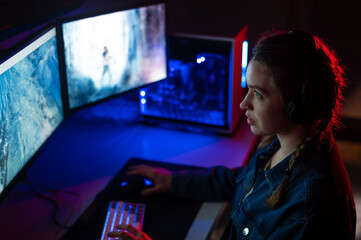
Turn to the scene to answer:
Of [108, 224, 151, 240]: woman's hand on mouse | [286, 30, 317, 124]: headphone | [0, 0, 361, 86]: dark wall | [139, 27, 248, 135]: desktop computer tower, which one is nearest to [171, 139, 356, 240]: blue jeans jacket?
[286, 30, 317, 124]: headphone

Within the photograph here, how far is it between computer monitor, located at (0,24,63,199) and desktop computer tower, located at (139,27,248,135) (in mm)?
533

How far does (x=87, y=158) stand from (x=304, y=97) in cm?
94

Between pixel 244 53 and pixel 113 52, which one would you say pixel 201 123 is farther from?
pixel 113 52

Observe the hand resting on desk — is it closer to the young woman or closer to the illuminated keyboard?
the illuminated keyboard

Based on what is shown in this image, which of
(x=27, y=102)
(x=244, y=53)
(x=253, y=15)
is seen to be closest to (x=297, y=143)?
(x=27, y=102)

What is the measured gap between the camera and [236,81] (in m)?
1.82

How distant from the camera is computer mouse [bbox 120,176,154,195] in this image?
1.45m

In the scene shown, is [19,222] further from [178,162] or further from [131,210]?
[178,162]

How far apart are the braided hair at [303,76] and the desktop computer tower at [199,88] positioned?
694 millimetres

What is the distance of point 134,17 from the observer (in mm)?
1653

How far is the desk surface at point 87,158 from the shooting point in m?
1.37

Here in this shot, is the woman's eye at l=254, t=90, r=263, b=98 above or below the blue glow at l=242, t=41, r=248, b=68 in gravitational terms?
above

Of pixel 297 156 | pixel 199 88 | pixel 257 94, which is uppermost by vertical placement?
pixel 257 94

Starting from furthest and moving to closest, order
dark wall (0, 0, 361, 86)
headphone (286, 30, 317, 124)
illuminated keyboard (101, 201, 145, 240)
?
dark wall (0, 0, 361, 86) → illuminated keyboard (101, 201, 145, 240) → headphone (286, 30, 317, 124)
